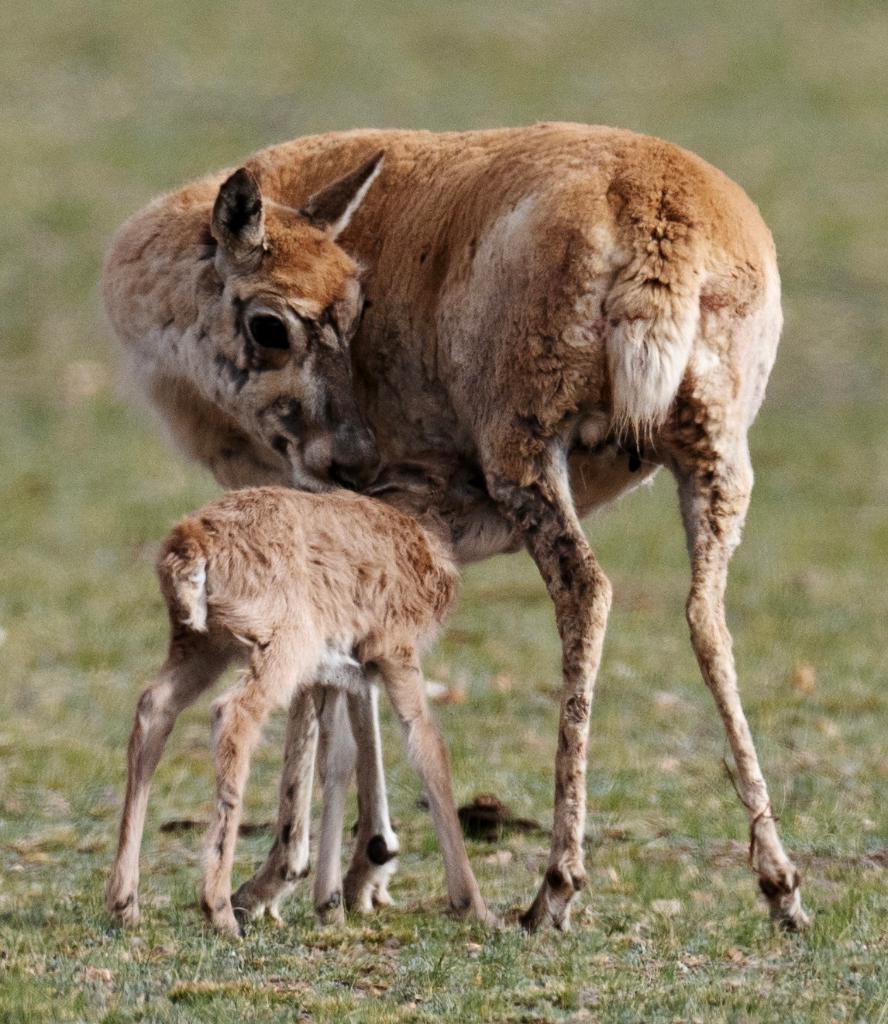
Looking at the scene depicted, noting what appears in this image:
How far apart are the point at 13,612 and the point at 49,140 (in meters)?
14.9

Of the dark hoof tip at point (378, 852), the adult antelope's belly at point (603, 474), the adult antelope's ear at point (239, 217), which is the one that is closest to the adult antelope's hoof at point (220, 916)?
the dark hoof tip at point (378, 852)

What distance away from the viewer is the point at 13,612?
11969 millimetres

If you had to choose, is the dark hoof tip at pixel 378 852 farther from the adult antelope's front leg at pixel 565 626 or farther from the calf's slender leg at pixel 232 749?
the calf's slender leg at pixel 232 749

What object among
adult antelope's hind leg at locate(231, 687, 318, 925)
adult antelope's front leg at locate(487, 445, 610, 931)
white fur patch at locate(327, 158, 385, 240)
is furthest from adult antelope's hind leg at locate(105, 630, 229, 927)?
white fur patch at locate(327, 158, 385, 240)

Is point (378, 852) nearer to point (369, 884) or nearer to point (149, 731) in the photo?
point (369, 884)

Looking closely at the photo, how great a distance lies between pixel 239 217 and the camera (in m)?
7.53

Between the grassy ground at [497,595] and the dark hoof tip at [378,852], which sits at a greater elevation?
the dark hoof tip at [378,852]

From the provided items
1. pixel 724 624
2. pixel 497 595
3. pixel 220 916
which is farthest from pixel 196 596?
pixel 497 595

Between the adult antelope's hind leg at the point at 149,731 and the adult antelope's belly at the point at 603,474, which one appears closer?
the adult antelope's hind leg at the point at 149,731

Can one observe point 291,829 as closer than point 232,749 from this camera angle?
No

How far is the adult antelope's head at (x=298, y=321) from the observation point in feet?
24.4

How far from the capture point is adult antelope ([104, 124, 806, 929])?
6223 millimetres

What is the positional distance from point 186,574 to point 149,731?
0.56 metres

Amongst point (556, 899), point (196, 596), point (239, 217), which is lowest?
point (556, 899)
